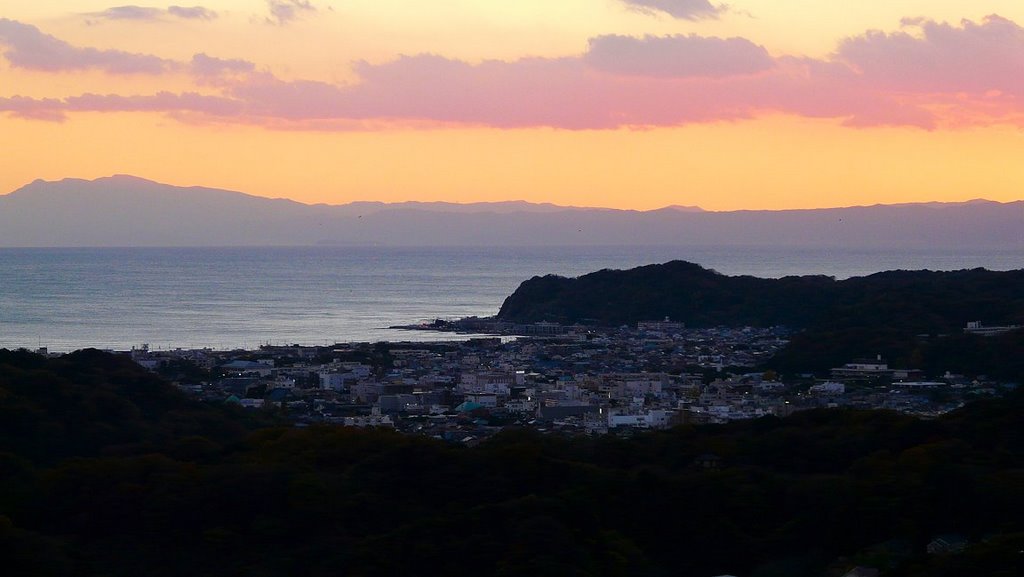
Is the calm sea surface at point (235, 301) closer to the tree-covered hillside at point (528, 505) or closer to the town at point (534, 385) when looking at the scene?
the town at point (534, 385)

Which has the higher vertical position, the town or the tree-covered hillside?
the tree-covered hillside

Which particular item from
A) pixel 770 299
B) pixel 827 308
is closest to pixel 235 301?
pixel 770 299

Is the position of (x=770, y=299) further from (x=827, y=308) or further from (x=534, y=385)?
(x=534, y=385)

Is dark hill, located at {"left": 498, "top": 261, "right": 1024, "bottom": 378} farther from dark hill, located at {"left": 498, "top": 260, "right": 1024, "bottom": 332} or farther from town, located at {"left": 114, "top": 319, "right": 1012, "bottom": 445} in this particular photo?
town, located at {"left": 114, "top": 319, "right": 1012, "bottom": 445}

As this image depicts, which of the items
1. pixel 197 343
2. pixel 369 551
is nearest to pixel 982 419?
pixel 369 551

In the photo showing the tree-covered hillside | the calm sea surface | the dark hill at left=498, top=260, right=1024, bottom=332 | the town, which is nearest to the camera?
the tree-covered hillside

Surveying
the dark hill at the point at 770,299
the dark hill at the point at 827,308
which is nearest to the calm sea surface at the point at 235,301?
the dark hill at the point at 770,299

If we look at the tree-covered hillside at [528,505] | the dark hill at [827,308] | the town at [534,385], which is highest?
the dark hill at [827,308]

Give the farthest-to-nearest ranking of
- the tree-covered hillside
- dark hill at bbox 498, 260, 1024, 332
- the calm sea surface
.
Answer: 1. the calm sea surface
2. dark hill at bbox 498, 260, 1024, 332
3. the tree-covered hillside

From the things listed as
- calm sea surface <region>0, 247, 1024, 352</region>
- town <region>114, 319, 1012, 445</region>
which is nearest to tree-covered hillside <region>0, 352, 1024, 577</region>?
town <region>114, 319, 1012, 445</region>

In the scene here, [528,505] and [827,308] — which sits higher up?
[827,308]
